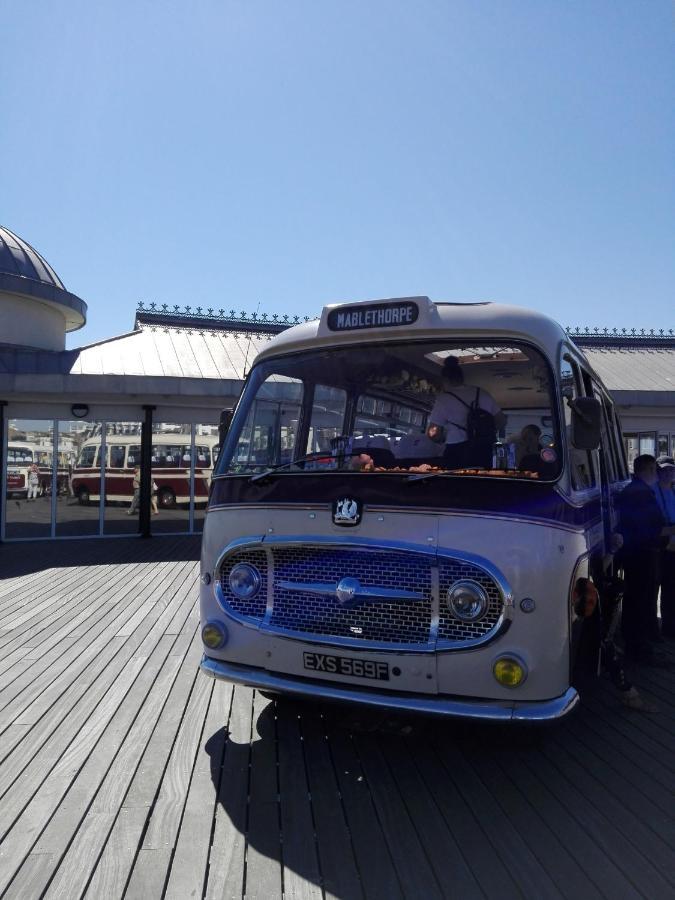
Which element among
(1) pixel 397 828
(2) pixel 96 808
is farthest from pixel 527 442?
(2) pixel 96 808

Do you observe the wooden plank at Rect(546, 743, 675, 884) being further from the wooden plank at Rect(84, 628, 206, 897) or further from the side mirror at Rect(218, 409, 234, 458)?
the side mirror at Rect(218, 409, 234, 458)

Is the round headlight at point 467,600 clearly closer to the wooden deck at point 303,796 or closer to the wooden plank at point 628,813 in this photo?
the wooden deck at point 303,796

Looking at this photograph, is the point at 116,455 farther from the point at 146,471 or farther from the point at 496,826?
the point at 496,826

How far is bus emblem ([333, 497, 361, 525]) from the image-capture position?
4.22 meters

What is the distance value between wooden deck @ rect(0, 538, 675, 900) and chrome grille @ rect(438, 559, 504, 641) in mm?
905

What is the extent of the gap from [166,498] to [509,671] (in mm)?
14499

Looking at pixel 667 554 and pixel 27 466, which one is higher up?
pixel 27 466

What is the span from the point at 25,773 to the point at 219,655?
1.29 metres

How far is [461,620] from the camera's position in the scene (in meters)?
3.96

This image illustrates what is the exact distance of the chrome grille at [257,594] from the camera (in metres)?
4.53

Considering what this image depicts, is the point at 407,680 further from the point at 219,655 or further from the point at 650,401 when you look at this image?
the point at 650,401

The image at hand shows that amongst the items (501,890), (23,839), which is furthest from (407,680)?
(23,839)

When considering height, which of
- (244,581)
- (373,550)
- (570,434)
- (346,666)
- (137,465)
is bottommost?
(346,666)

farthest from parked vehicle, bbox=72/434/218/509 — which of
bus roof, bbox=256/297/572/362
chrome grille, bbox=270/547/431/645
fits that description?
chrome grille, bbox=270/547/431/645
